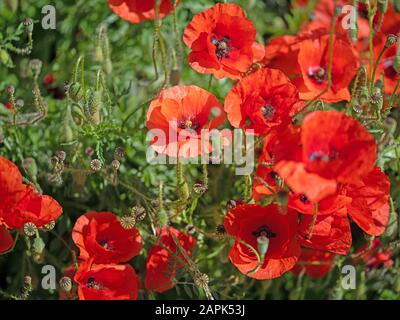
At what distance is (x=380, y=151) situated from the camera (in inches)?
77.7

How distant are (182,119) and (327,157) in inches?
18.3

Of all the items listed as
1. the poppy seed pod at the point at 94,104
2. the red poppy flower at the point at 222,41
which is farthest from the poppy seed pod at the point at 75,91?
Answer: the red poppy flower at the point at 222,41

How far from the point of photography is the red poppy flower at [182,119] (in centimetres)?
183

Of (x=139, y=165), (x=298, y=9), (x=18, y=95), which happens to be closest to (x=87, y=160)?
(x=139, y=165)

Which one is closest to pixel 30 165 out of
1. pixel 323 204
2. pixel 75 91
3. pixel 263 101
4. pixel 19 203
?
pixel 19 203

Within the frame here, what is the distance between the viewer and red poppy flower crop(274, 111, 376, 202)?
1535mm

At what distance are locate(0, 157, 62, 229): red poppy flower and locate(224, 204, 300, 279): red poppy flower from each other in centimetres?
43

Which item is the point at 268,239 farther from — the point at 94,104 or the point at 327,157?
the point at 94,104

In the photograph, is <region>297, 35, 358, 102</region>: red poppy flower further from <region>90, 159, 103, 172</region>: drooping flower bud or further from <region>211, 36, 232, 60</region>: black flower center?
<region>90, 159, 103, 172</region>: drooping flower bud

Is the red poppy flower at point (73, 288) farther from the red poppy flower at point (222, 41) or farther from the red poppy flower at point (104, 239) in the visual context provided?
the red poppy flower at point (222, 41)

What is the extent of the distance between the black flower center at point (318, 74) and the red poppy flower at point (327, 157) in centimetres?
55

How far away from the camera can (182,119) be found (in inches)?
76.0
